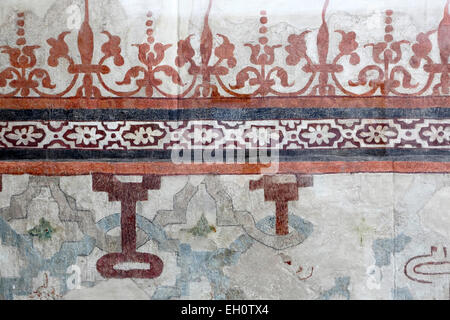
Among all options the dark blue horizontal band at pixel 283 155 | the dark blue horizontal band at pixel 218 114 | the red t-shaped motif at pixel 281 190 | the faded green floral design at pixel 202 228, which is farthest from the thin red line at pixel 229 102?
the faded green floral design at pixel 202 228

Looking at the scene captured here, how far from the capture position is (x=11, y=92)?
222cm

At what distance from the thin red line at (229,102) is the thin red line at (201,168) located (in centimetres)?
24

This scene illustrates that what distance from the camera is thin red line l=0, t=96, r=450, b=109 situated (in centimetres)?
215

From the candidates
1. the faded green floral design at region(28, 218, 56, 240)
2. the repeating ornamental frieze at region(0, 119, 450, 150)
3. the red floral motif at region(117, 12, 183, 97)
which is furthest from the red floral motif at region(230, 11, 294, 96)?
the faded green floral design at region(28, 218, 56, 240)

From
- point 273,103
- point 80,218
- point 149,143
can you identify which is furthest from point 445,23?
point 80,218

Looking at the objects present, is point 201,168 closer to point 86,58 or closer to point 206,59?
point 206,59

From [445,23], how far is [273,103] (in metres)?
0.79

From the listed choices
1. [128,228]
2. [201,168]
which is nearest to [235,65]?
[201,168]

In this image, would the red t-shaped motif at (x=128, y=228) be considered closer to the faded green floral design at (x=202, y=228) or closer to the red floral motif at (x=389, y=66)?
the faded green floral design at (x=202, y=228)

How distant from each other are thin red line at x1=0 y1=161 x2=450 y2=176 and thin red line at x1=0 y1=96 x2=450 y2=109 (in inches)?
9.5

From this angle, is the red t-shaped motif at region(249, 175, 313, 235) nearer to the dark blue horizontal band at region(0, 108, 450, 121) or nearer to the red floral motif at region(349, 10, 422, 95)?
the dark blue horizontal band at region(0, 108, 450, 121)

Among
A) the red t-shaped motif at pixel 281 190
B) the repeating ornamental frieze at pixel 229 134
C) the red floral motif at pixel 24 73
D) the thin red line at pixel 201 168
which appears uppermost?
the red floral motif at pixel 24 73

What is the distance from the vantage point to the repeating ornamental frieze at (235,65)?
2.16m

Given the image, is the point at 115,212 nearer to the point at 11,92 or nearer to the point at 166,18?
the point at 11,92
